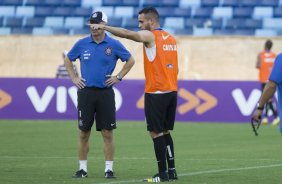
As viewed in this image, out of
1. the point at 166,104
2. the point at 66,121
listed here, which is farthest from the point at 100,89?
the point at 66,121

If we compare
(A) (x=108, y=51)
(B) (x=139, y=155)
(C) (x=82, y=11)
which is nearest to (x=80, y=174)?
(A) (x=108, y=51)

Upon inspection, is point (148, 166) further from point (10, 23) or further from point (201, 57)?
point (10, 23)

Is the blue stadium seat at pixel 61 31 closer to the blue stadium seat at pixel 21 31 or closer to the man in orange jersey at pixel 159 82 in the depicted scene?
the blue stadium seat at pixel 21 31

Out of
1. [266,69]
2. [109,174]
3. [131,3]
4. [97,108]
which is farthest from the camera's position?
[131,3]

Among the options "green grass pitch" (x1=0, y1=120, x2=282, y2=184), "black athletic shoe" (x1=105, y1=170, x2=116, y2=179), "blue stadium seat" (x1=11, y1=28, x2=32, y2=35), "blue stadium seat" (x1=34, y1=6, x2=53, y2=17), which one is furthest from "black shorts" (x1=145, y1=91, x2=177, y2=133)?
"blue stadium seat" (x1=34, y1=6, x2=53, y2=17)

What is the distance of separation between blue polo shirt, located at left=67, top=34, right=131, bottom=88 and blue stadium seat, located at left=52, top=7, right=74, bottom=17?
2190 centimetres

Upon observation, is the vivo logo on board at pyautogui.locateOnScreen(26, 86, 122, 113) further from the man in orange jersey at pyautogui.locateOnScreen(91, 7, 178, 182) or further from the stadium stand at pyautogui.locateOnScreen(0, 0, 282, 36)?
the man in orange jersey at pyautogui.locateOnScreen(91, 7, 178, 182)

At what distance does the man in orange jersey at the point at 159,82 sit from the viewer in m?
12.1

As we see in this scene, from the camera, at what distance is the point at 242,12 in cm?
3369

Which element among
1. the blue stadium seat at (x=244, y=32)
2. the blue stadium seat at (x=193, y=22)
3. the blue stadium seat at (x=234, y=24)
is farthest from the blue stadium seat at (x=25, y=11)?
the blue stadium seat at (x=244, y=32)

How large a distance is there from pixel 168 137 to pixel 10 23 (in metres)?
23.1

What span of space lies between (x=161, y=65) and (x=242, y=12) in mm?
21914

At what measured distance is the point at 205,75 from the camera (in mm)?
31531

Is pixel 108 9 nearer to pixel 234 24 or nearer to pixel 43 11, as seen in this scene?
pixel 43 11
